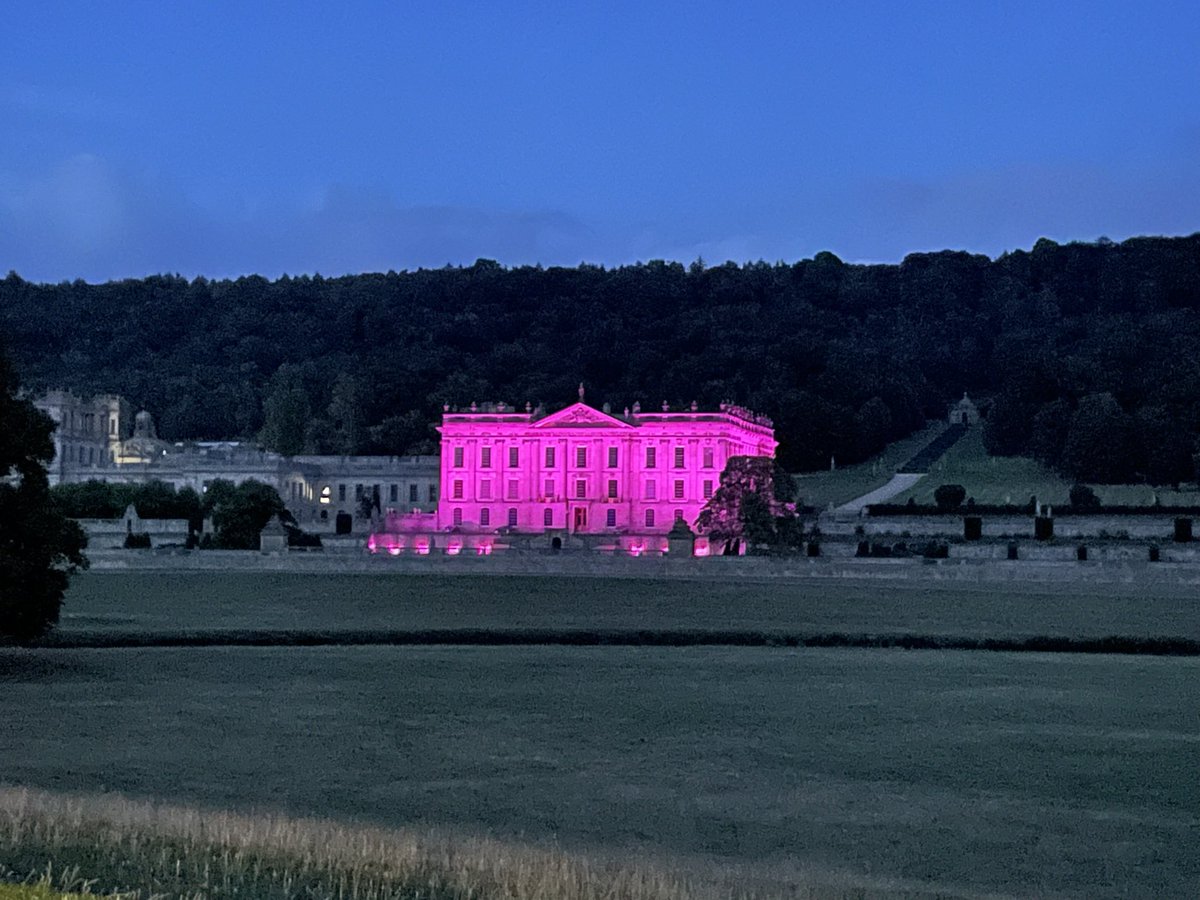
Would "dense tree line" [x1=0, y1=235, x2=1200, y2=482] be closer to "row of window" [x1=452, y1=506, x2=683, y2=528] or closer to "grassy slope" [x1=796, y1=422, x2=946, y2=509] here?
"grassy slope" [x1=796, y1=422, x2=946, y2=509]

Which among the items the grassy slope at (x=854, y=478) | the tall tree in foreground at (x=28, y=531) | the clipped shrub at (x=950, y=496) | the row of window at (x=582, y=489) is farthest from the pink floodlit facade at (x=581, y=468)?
the tall tree in foreground at (x=28, y=531)

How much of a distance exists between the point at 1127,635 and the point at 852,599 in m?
10.9

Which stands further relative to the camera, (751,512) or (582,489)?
(582,489)

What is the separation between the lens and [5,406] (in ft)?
86.4

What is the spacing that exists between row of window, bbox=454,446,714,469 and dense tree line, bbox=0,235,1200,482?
2025 cm

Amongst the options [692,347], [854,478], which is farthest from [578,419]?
[692,347]

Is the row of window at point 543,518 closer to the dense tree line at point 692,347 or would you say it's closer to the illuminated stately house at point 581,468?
the illuminated stately house at point 581,468

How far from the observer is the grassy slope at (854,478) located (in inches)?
3519

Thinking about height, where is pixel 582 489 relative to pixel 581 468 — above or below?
below

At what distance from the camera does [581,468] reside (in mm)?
84750

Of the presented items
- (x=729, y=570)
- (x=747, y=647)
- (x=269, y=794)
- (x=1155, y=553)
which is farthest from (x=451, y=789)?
(x=1155, y=553)

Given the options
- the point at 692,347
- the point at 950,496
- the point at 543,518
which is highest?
the point at 692,347

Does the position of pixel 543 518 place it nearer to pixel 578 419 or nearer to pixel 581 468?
pixel 581 468

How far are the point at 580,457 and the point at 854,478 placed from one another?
66.6 ft
